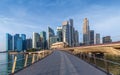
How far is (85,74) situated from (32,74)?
3.91m

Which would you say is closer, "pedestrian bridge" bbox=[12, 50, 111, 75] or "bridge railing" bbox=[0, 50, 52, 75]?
"bridge railing" bbox=[0, 50, 52, 75]

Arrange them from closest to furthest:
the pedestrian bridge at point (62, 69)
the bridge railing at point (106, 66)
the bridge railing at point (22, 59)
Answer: the bridge railing at point (106, 66) → the bridge railing at point (22, 59) → the pedestrian bridge at point (62, 69)

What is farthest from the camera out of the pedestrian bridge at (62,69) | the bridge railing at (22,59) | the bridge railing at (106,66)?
the pedestrian bridge at (62,69)

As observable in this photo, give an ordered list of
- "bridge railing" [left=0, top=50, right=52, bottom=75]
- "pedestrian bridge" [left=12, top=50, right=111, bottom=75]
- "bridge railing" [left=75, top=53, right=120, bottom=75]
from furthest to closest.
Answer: "pedestrian bridge" [left=12, top=50, right=111, bottom=75] → "bridge railing" [left=0, top=50, right=52, bottom=75] → "bridge railing" [left=75, top=53, right=120, bottom=75]

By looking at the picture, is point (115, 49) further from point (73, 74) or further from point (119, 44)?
point (73, 74)

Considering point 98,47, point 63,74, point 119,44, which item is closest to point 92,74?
point 63,74

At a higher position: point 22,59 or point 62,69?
point 22,59

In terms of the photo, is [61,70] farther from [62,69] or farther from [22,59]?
[22,59]

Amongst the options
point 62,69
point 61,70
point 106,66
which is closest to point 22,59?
point 62,69

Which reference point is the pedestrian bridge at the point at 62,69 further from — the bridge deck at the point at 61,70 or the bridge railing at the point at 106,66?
the bridge railing at the point at 106,66

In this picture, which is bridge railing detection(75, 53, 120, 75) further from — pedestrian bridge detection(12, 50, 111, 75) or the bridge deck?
the bridge deck

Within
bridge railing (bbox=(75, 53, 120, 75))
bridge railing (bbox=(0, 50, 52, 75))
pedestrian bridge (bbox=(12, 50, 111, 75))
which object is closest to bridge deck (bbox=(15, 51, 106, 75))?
pedestrian bridge (bbox=(12, 50, 111, 75))

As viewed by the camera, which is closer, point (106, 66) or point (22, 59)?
point (106, 66)

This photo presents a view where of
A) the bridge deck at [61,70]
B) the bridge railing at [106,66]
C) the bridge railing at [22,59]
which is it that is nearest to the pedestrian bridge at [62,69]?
the bridge deck at [61,70]
